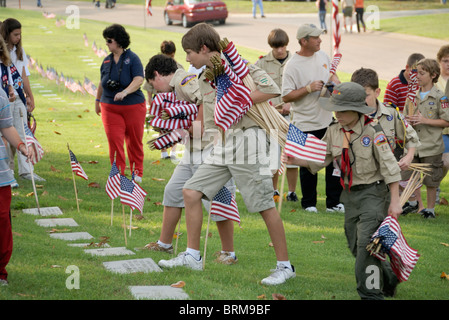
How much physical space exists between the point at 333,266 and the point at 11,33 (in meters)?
5.56

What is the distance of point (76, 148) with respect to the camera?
527 inches

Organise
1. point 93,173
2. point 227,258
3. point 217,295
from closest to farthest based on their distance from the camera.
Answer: point 217,295 → point 227,258 → point 93,173

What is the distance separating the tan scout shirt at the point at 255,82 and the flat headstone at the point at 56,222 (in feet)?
8.54

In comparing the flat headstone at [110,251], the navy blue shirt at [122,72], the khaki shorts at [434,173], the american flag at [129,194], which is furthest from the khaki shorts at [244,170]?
the navy blue shirt at [122,72]

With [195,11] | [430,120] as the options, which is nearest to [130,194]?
[430,120]

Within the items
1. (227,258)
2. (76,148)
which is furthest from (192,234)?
(76,148)

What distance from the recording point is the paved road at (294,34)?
949 inches

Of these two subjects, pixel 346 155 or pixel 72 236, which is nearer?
pixel 346 155

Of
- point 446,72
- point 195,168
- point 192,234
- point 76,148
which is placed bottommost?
point 76,148

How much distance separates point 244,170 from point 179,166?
105 cm

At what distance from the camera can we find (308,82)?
9070 mm

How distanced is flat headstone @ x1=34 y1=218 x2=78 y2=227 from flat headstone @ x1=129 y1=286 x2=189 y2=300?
2781mm

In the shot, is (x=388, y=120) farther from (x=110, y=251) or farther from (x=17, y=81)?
(x=17, y=81)
